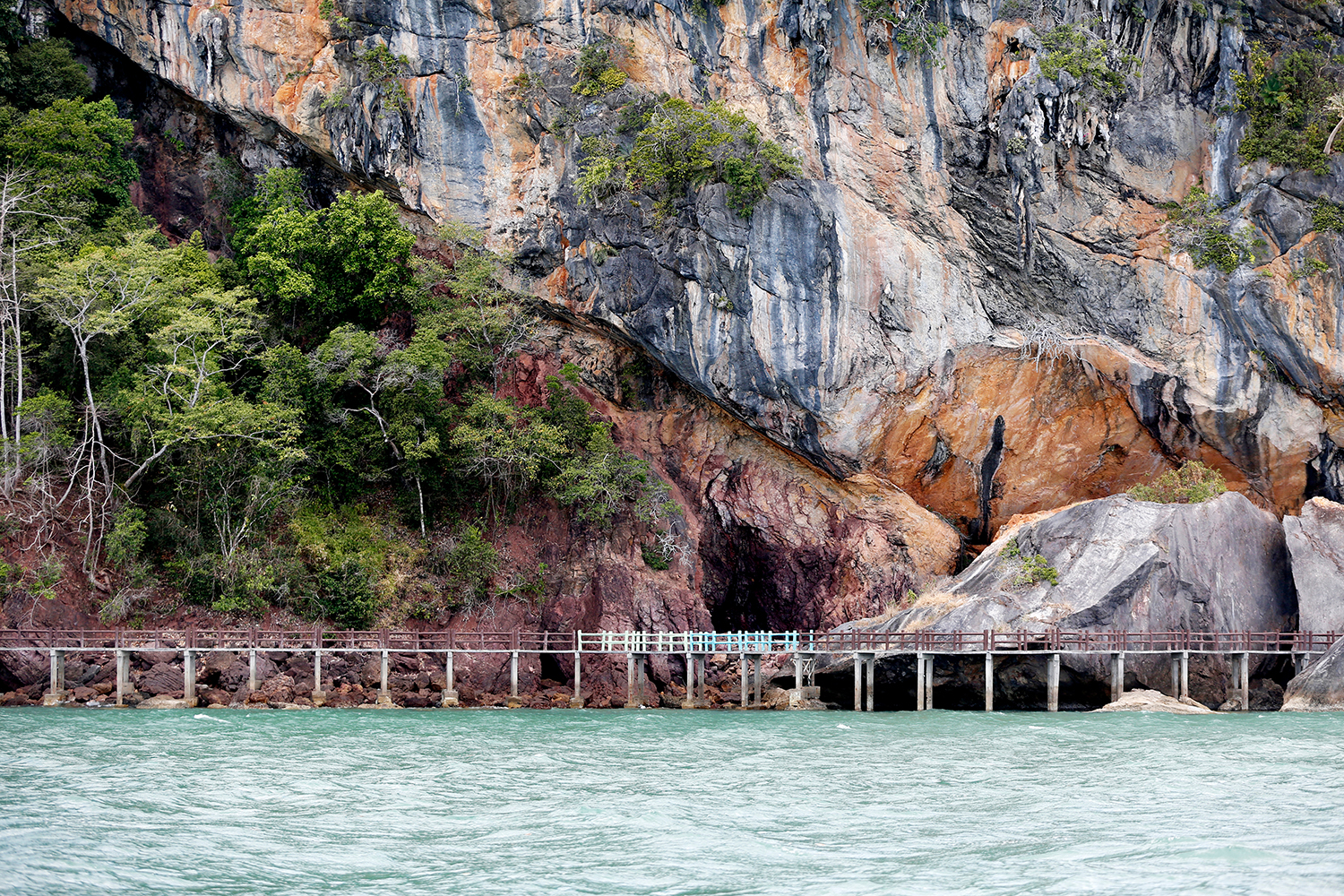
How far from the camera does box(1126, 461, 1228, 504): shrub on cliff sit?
3459 cm

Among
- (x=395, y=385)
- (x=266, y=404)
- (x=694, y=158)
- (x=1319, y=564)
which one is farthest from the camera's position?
(x=694, y=158)

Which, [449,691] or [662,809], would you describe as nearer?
[662,809]

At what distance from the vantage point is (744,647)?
110 ft

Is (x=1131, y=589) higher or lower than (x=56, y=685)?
higher

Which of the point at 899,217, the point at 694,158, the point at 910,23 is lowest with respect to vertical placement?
the point at 899,217

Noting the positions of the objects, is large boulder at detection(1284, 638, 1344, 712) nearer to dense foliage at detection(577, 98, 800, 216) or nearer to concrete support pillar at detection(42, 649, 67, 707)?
dense foliage at detection(577, 98, 800, 216)

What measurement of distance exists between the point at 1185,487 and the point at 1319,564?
398 centimetres

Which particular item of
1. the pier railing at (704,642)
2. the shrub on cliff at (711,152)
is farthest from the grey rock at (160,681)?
the shrub on cliff at (711,152)

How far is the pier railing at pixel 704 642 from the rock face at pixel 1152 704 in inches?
47.2

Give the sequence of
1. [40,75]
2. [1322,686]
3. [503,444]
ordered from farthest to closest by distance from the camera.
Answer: [40,75] < [503,444] < [1322,686]

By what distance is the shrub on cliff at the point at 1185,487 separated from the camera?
34594 millimetres

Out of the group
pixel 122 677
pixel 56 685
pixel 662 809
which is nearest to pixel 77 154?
pixel 56 685

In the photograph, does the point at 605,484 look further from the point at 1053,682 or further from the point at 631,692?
the point at 1053,682

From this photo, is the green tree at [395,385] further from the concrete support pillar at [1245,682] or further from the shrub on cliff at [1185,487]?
the concrete support pillar at [1245,682]
